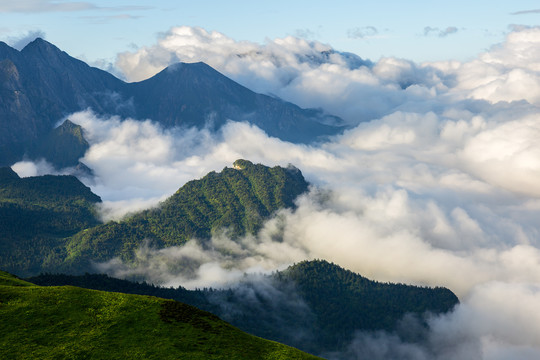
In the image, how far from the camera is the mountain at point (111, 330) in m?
95.9

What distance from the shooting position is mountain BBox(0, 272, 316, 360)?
95.9m

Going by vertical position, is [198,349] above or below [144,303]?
below

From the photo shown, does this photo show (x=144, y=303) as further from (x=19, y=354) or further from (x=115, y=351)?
(x=19, y=354)

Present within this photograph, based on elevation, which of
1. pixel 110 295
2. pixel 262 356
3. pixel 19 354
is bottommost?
pixel 19 354

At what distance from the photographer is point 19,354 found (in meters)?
92.8

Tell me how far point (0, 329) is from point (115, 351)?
84.4 feet

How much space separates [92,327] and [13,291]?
92.0 feet

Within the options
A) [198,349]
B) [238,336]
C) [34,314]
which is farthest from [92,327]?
[238,336]

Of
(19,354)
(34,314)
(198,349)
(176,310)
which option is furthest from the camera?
(176,310)

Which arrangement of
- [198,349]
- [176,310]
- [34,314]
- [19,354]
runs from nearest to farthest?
[19,354]
[198,349]
[34,314]
[176,310]

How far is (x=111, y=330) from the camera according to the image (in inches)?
4058

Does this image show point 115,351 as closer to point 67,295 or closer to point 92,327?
point 92,327

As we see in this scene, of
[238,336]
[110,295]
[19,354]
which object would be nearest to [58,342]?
[19,354]

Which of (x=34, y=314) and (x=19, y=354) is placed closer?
(x=19, y=354)
